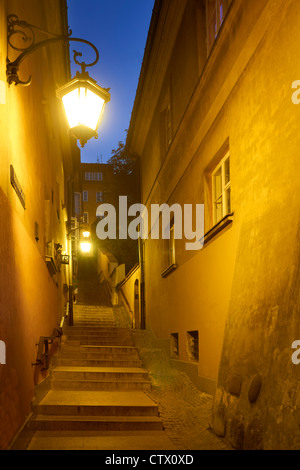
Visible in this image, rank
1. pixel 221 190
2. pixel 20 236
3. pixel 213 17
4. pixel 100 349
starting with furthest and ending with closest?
pixel 100 349, pixel 213 17, pixel 221 190, pixel 20 236

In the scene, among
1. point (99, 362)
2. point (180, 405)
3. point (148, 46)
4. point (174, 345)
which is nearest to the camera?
point (180, 405)

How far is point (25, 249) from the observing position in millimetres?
6383

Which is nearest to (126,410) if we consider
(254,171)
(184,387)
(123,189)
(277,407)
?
(184,387)

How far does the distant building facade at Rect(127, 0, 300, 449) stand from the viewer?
470 centimetres

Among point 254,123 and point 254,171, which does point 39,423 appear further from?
point 254,123

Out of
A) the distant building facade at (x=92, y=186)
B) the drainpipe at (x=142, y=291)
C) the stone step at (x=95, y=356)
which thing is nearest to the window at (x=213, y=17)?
the stone step at (x=95, y=356)

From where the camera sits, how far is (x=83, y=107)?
5539mm

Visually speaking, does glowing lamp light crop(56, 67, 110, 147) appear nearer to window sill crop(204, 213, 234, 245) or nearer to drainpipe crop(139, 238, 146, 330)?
window sill crop(204, 213, 234, 245)

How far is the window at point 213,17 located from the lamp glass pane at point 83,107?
15.1 ft

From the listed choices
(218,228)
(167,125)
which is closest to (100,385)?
(218,228)

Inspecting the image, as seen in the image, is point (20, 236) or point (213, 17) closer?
point (20, 236)

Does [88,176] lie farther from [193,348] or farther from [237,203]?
[237,203]

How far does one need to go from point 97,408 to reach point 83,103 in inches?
176

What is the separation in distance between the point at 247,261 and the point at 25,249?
2.99 meters
